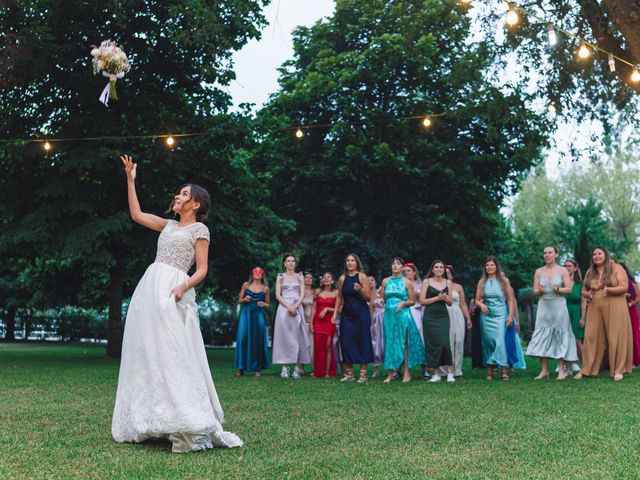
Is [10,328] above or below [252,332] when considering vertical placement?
below

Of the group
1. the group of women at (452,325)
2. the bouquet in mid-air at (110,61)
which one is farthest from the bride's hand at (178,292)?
the group of women at (452,325)

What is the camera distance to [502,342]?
14.1 m

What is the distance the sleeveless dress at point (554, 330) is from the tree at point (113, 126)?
9016 mm

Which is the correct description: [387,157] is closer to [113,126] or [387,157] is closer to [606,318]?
[113,126]

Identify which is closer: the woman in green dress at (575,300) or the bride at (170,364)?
the bride at (170,364)

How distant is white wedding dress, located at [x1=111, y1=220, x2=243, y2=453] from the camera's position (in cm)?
614

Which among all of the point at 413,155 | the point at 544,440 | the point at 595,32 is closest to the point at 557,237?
the point at 413,155

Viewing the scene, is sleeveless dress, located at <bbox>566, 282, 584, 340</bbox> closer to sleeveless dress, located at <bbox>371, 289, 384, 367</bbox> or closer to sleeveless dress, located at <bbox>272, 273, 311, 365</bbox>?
sleeveless dress, located at <bbox>371, 289, 384, 367</bbox>

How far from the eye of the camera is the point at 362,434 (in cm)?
700

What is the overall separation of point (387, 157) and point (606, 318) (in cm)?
1343

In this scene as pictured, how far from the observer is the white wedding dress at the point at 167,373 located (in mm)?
6145

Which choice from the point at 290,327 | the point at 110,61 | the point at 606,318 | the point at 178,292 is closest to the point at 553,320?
the point at 606,318

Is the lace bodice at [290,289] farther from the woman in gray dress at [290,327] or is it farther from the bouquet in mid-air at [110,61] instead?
the bouquet in mid-air at [110,61]

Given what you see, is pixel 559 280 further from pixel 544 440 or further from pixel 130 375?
pixel 130 375
